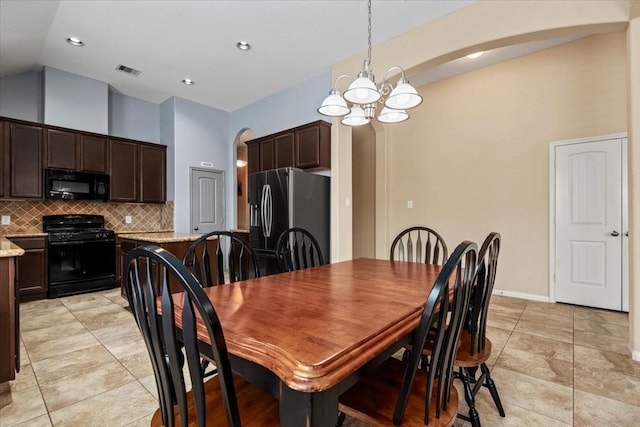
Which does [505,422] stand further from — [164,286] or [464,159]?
[464,159]

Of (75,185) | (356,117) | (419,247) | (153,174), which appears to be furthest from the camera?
(153,174)

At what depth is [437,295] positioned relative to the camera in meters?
0.92

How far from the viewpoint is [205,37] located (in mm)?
3426

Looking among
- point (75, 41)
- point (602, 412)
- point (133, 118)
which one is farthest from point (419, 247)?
point (133, 118)

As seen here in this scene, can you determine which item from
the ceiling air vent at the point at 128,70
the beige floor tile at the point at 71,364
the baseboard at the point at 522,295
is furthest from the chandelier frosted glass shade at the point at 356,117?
the ceiling air vent at the point at 128,70

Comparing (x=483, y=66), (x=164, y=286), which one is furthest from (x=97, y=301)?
(x=483, y=66)

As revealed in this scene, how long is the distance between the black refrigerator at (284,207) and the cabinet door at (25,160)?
282 centimetres

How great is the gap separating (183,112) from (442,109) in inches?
167

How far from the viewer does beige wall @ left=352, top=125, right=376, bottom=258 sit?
536cm

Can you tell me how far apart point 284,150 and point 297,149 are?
11.5 inches

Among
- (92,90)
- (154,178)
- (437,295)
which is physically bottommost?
(437,295)

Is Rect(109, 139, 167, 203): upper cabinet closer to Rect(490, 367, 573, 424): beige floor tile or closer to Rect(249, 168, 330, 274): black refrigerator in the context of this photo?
Rect(249, 168, 330, 274): black refrigerator

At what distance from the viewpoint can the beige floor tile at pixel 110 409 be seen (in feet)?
5.46

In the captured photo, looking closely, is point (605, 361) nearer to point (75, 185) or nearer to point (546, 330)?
point (546, 330)
